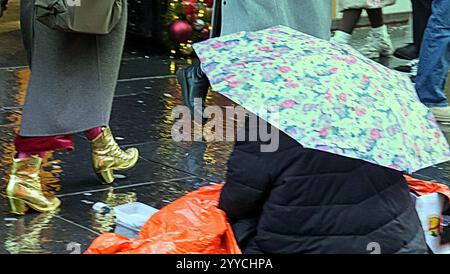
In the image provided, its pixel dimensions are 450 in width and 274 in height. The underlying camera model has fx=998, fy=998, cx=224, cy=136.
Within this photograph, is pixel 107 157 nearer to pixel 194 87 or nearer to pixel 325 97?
pixel 194 87

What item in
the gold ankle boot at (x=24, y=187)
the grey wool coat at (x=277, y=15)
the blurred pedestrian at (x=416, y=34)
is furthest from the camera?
the blurred pedestrian at (x=416, y=34)

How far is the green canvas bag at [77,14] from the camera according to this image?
435 cm

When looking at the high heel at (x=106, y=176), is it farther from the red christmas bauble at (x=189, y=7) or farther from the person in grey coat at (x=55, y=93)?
the red christmas bauble at (x=189, y=7)

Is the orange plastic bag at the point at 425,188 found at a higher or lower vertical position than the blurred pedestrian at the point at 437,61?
higher

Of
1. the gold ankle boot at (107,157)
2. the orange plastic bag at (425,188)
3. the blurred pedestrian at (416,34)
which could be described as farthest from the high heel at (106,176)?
the blurred pedestrian at (416,34)

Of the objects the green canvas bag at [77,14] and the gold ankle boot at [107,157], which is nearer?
the green canvas bag at [77,14]

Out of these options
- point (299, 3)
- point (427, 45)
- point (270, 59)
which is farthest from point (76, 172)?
point (427, 45)

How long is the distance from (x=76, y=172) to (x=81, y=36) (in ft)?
3.49

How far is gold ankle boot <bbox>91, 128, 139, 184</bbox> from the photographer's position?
17.0ft

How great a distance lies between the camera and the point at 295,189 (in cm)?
326

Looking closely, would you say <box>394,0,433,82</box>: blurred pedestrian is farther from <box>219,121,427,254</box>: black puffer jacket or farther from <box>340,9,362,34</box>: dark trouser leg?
<box>219,121,427,254</box>: black puffer jacket

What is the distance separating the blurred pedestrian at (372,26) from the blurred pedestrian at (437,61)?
1419 mm
